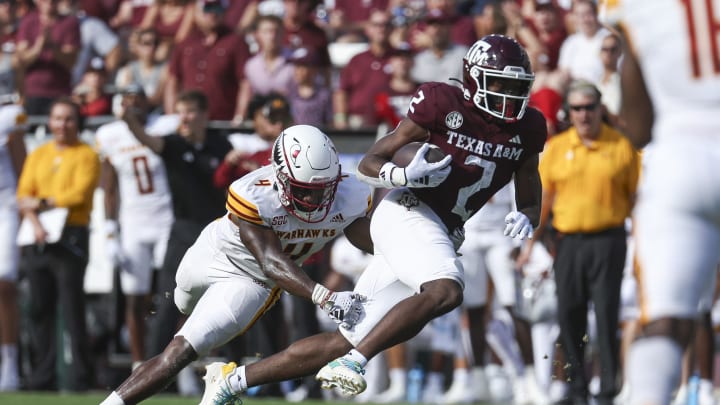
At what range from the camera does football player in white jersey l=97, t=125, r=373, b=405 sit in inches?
A: 247

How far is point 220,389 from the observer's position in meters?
6.40

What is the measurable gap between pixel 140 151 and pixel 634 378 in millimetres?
6725

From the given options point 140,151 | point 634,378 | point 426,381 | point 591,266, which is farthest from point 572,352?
point 634,378

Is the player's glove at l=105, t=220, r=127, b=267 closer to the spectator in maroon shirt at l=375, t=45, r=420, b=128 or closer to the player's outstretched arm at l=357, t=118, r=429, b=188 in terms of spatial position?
the spectator in maroon shirt at l=375, t=45, r=420, b=128

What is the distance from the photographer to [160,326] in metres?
9.31

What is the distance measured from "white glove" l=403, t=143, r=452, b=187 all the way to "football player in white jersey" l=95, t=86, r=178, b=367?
173 inches

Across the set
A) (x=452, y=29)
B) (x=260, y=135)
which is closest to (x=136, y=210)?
(x=260, y=135)

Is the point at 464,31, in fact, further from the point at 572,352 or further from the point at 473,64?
the point at 473,64

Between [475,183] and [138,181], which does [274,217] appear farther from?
[138,181]

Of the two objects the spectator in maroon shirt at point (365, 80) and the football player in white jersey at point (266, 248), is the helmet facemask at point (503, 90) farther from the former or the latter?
the spectator in maroon shirt at point (365, 80)

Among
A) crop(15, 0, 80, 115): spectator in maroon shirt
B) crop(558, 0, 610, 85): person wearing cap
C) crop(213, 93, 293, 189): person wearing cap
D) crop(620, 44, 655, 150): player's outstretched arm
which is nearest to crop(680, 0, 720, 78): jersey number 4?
crop(620, 44, 655, 150): player's outstretched arm

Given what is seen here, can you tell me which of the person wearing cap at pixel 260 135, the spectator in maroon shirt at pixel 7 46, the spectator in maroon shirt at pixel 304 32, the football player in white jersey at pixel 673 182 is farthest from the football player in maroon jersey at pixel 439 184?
the spectator in maroon shirt at pixel 7 46

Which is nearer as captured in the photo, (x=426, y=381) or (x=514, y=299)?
(x=514, y=299)

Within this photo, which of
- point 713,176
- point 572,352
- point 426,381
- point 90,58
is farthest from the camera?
point 90,58
